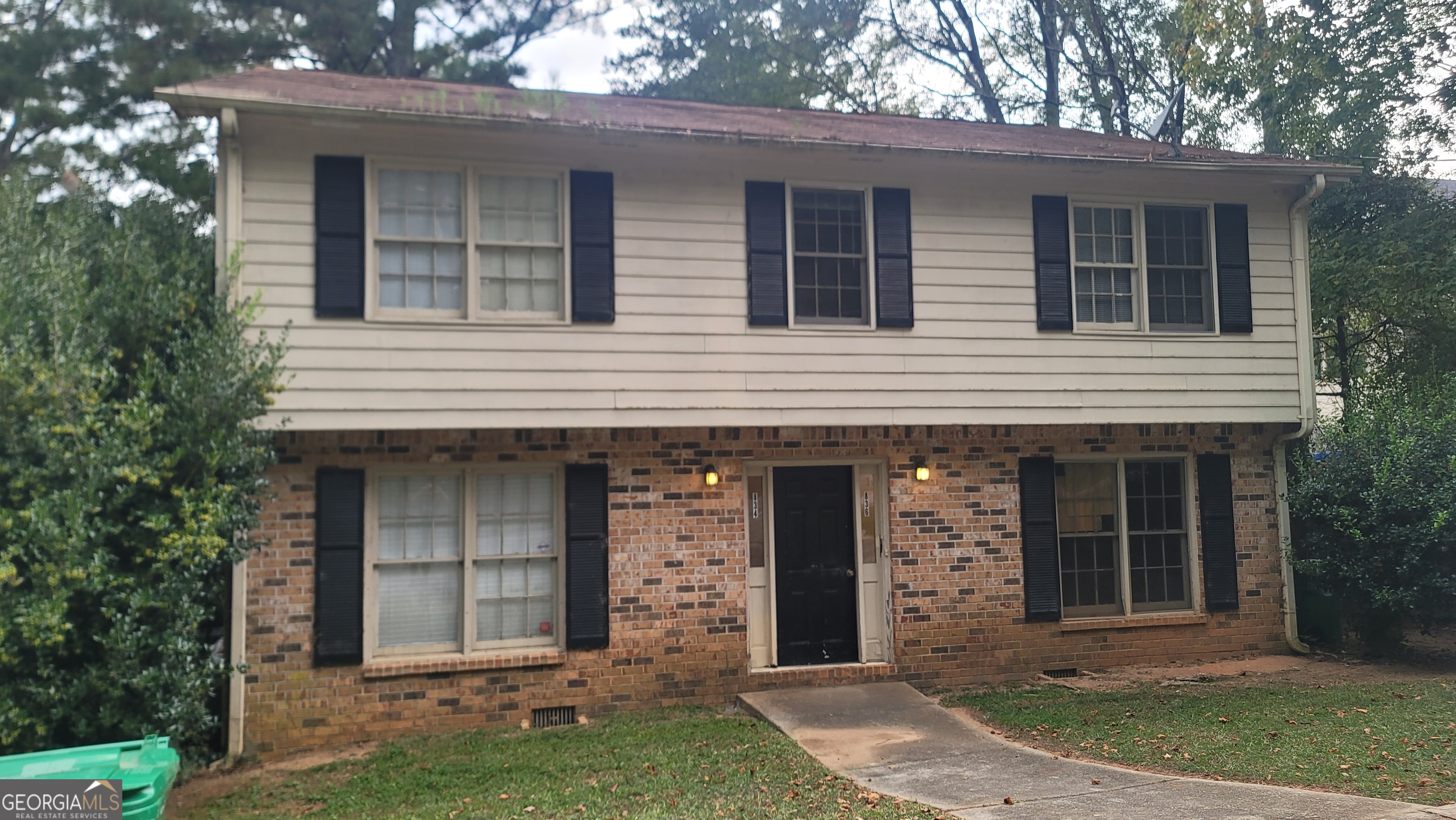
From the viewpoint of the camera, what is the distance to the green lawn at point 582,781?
601cm

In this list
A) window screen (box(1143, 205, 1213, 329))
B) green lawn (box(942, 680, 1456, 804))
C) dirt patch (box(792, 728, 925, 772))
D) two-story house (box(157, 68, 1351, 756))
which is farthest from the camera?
window screen (box(1143, 205, 1213, 329))

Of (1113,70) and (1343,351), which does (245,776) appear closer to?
(1343,351)

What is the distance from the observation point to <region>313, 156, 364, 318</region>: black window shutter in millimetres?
8016

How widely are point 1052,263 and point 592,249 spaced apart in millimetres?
4388

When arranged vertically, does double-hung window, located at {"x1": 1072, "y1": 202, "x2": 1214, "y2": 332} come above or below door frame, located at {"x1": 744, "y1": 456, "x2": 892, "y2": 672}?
above

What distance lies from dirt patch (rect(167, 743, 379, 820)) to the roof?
195 inches

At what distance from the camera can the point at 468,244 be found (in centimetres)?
838

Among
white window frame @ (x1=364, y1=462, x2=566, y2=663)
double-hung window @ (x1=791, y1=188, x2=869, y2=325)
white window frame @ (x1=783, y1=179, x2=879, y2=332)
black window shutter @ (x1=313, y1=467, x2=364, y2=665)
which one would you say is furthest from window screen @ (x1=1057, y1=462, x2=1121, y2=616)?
black window shutter @ (x1=313, y1=467, x2=364, y2=665)

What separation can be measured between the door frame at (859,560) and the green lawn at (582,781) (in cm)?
138

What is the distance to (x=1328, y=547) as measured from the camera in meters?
10.1

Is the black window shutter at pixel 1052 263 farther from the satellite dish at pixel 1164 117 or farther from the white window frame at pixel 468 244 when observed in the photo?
the white window frame at pixel 468 244

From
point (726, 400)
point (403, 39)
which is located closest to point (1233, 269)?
point (726, 400)

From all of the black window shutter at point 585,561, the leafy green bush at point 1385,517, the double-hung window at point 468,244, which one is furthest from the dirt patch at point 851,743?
the leafy green bush at point 1385,517

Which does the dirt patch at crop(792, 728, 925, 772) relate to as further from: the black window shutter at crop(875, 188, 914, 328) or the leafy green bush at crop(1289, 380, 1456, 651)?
the leafy green bush at crop(1289, 380, 1456, 651)
